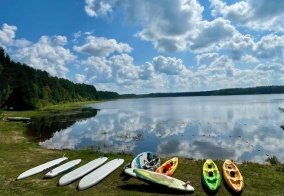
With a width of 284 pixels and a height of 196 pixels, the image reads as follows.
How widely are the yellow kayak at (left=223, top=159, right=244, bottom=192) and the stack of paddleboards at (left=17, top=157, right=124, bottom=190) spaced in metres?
6.49

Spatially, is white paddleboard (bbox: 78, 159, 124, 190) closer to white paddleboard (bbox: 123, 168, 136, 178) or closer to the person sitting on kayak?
white paddleboard (bbox: 123, 168, 136, 178)

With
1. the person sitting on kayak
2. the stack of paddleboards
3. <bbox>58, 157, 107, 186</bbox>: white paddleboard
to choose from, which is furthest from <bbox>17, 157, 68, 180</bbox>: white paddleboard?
the person sitting on kayak

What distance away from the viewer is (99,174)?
49.1ft

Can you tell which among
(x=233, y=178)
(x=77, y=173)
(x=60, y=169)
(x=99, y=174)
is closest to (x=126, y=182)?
(x=99, y=174)

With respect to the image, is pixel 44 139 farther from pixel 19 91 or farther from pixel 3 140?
pixel 19 91

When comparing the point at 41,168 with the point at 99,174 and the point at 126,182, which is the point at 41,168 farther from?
the point at 126,182

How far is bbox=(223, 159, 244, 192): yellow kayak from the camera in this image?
1294 cm

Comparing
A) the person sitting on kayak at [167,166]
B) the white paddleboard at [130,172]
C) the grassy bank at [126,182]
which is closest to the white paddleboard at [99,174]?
the grassy bank at [126,182]

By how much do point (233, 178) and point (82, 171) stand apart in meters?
8.41

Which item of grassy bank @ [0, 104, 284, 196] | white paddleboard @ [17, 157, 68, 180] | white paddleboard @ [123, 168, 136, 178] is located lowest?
grassy bank @ [0, 104, 284, 196]

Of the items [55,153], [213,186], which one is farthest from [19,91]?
[213,186]

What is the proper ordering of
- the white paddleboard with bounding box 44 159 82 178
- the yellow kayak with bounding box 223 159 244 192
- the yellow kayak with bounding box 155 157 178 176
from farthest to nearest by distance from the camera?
the yellow kayak with bounding box 155 157 178 176
the white paddleboard with bounding box 44 159 82 178
the yellow kayak with bounding box 223 159 244 192

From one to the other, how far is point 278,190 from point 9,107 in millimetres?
69613

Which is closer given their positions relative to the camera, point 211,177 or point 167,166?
point 211,177
